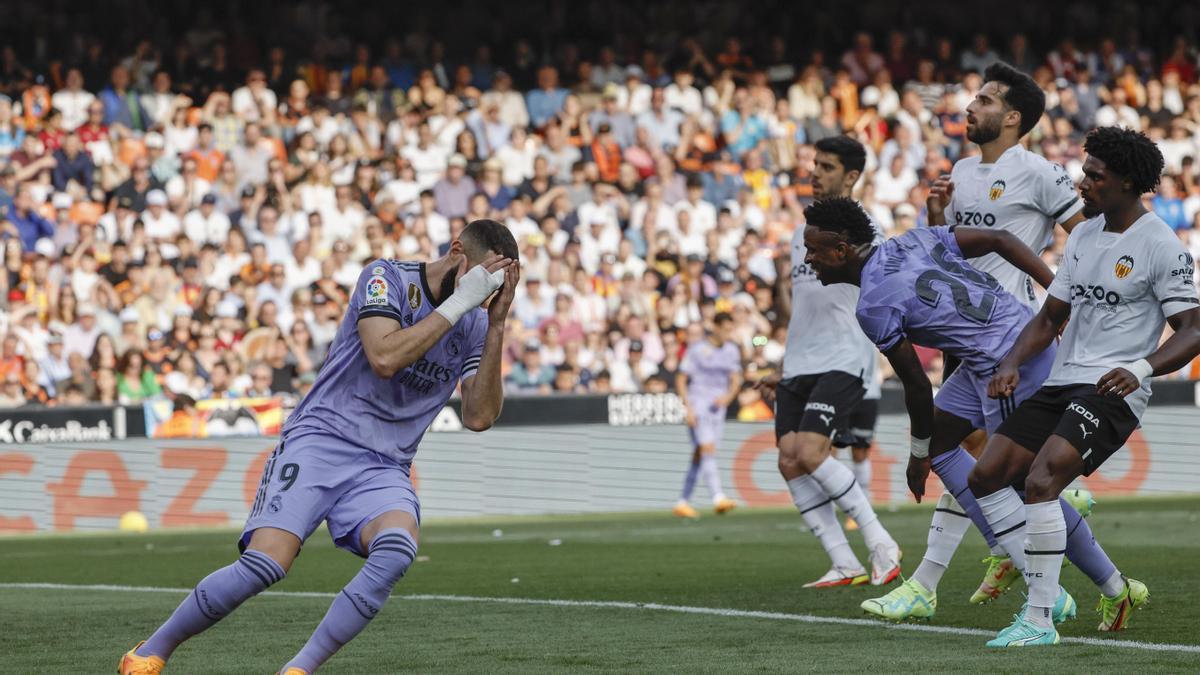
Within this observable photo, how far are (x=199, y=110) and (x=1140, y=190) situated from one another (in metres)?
18.3

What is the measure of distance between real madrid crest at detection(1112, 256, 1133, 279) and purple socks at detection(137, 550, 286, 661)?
3.78 m

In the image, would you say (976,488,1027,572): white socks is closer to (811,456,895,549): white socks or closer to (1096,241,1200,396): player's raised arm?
(1096,241,1200,396): player's raised arm

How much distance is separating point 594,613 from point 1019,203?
10.5 feet

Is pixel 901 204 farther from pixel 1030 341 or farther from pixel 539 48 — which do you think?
pixel 1030 341

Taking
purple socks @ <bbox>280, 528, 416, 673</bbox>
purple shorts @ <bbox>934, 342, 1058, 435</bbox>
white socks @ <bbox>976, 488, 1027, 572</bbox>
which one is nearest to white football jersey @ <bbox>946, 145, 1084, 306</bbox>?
purple shorts @ <bbox>934, 342, 1058, 435</bbox>

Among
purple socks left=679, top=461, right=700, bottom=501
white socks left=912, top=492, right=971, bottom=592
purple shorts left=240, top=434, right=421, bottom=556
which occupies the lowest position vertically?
purple socks left=679, top=461, right=700, bottom=501

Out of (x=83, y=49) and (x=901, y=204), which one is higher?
(x=83, y=49)

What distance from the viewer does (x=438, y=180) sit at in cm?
2412

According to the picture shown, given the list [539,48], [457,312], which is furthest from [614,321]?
[457,312]

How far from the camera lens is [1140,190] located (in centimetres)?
778

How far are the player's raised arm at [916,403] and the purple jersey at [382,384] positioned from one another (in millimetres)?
2147

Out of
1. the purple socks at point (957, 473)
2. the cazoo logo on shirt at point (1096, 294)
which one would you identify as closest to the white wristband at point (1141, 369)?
the cazoo logo on shirt at point (1096, 294)

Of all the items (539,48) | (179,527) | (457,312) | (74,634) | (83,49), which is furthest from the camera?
(539,48)

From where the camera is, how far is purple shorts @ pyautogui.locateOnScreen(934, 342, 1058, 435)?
8.53 metres
